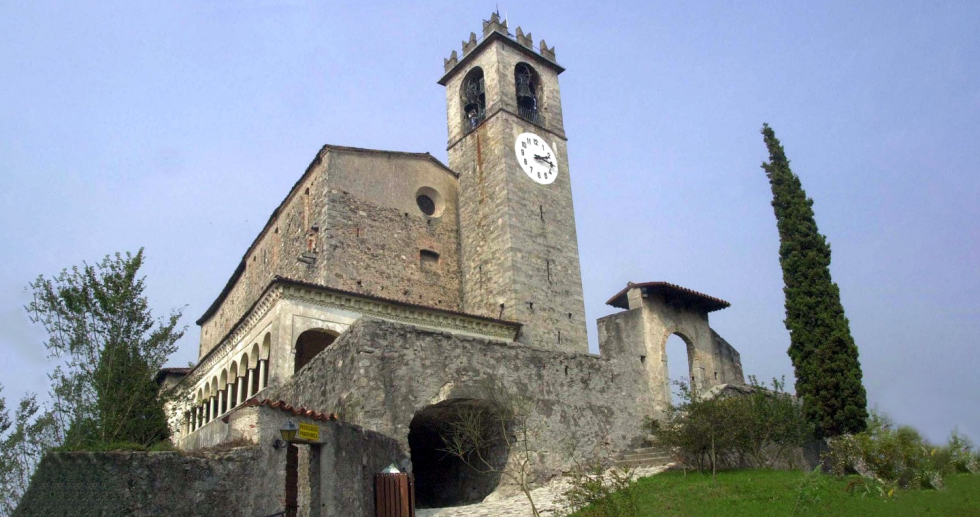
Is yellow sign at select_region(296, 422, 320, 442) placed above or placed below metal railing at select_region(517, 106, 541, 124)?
below

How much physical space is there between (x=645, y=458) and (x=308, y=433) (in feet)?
31.3

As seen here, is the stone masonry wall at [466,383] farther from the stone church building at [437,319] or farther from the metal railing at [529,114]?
the metal railing at [529,114]

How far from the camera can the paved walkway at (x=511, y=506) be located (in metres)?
13.3

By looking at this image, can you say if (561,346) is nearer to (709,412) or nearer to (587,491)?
(709,412)

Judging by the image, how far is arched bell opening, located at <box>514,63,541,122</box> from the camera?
3112cm

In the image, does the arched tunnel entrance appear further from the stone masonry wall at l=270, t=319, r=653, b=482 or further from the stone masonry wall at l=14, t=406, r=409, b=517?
the stone masonry wall at l=14, t=406, r=409, b=517

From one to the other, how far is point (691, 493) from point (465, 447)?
4992 millimetres

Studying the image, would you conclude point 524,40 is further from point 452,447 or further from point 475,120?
point 452,447

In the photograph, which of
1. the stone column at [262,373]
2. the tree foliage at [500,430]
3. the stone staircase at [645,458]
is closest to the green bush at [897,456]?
the stone staircase at [645,458]

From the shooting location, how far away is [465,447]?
16484 mm

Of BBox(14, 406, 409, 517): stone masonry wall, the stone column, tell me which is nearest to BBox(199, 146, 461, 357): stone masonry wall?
the stone column

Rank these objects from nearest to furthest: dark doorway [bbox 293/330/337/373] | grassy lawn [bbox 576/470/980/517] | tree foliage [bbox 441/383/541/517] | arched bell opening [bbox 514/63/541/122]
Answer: grassy lawn [bbox 576/470/980/517]
tree foliage [bbox 441/383/541/517]
dark doorway [bbox 293/330/337/373]
arched bell opening [bbox 514/63/541/122]

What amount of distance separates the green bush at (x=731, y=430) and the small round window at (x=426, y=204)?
1410 cm

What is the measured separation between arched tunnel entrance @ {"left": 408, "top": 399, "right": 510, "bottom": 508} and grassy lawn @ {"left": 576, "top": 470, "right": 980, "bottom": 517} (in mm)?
3148
